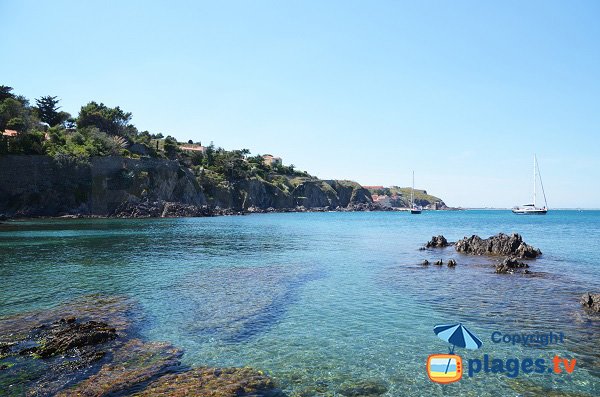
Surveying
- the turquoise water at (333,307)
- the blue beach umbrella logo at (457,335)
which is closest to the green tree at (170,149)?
the turquoise water at (333,307)

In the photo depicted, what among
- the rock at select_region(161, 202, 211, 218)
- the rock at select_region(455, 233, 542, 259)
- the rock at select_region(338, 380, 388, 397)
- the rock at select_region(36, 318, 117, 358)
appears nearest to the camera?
the rock at select_region(338, 380, 388, 397)

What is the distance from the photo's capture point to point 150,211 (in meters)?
102

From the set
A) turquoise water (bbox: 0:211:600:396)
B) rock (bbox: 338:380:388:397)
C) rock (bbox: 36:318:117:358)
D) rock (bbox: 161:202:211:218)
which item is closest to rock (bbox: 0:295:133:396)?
rock (bbox: 36:318:117:358)

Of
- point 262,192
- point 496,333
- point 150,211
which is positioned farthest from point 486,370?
point 262,192

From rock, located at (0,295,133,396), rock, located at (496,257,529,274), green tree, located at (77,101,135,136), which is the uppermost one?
green tree, located at (77,101,135,136)

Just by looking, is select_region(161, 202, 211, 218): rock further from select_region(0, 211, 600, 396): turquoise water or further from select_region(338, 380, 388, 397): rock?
select_region(338, 380, 388, 397): rock

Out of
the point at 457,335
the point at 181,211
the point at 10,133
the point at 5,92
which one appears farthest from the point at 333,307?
the point at 5,92

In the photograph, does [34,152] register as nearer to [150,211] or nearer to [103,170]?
[103,170]

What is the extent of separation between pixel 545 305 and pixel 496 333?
20.0 feet

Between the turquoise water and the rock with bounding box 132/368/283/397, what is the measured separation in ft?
1.93

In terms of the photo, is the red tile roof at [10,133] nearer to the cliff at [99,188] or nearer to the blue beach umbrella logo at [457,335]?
the cliff at [99,188]

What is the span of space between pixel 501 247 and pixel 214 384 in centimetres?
3828

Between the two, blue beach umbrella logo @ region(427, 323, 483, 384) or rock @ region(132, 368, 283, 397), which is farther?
blue beach umbrella logo @ region(427, 323, 483, 384)

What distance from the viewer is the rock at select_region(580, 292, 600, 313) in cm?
1684
